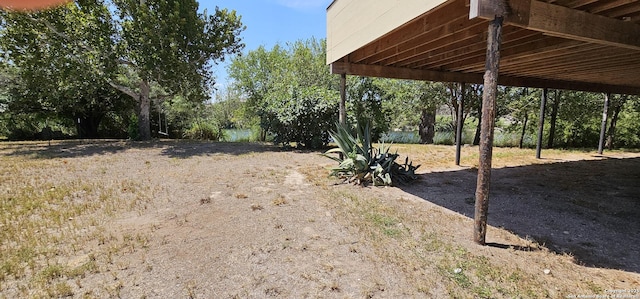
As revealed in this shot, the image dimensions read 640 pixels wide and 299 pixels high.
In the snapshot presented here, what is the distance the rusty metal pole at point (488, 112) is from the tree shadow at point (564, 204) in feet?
1.59

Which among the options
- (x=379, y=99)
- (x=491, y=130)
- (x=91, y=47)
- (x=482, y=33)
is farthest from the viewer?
(x=379, y=99)

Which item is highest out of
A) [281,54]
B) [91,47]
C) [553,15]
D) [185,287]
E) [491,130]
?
[281,54]

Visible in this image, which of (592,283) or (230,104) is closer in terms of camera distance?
(592,283)

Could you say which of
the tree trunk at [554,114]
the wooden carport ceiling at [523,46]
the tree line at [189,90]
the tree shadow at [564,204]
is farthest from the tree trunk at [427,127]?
the tree shadow at [564,204]

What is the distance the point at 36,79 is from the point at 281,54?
10.5 m

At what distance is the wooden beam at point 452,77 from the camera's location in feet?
20.3

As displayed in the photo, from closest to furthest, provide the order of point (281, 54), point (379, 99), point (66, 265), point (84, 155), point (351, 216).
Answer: point (66, 265)
point (351, 216)
point (84, 155)
point (379, 99)
point (281, 54)

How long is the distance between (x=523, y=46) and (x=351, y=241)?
15.2 feet

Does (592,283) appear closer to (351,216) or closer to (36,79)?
(351,216)

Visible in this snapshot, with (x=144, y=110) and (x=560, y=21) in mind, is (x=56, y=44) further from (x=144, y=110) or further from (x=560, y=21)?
(x=560, y=21)

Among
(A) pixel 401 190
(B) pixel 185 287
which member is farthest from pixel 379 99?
(B) pixel 185 287

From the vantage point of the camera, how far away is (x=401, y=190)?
16.0 feet

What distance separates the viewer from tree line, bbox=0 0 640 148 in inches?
388

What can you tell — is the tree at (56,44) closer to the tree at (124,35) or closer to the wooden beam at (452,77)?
the tree at (124,35)
